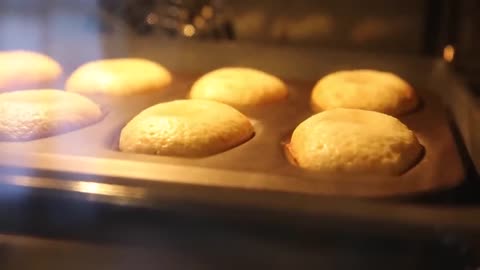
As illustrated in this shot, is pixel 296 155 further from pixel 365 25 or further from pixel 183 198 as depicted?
pixel 365 25

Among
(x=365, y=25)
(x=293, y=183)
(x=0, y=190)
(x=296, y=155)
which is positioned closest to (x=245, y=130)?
(x=296, y=155)

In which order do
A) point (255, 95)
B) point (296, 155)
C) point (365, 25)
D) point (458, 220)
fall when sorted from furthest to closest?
1. point (365, 25)
2. point (255, 95)
3. point (296, 155)
4. point (458, 220)

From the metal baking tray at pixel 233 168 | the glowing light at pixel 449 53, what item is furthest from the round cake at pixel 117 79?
the glowing light at pixel 449 53

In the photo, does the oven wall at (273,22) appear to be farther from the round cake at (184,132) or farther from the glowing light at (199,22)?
the round cake at (184,132)

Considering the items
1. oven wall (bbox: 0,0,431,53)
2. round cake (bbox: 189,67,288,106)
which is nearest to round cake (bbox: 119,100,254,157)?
round cake (bbox: 189,67,288,106)

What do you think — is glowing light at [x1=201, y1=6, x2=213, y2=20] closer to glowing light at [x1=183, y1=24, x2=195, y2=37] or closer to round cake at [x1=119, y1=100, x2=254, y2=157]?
glowing light at [x1=183, y1=24, x2=195, y2=37]

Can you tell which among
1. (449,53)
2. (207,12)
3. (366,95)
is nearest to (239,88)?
(366,95)
